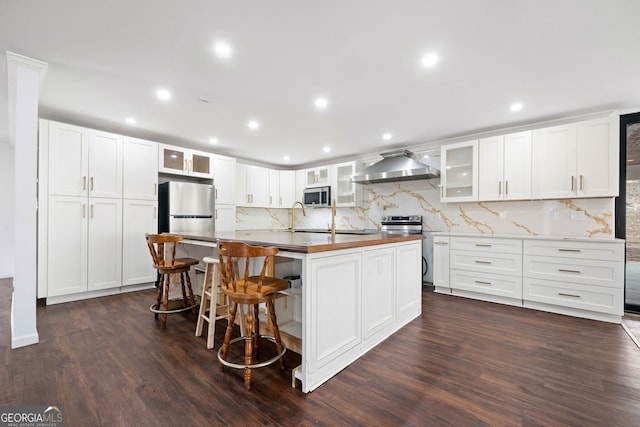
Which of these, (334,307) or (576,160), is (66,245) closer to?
(334,307)

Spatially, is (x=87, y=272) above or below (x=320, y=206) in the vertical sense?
below

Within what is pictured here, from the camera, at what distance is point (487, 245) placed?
3660mm

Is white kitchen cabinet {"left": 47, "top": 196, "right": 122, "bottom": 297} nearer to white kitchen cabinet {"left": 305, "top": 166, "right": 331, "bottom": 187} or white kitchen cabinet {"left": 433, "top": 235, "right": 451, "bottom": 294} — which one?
white kitchen cabinet {"left": 305, "top": 166, "right": 331, "bottom": 187}

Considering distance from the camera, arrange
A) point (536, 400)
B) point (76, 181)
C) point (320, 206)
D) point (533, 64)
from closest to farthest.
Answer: point (536, 400), point (533, 64), point (76, 181), point (320, 206)

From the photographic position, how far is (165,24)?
75.0 inches

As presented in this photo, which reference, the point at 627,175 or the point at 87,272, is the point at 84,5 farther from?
the point at 627,175

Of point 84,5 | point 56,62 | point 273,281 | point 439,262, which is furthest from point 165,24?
point 439,262

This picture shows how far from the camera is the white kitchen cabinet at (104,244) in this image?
12.1 ft

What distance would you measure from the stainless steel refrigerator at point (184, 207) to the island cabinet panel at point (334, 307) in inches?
131

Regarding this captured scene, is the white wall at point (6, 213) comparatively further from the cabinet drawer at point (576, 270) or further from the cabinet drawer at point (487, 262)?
the cabinet drawer at point (576, 270)

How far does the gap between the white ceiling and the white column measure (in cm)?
21

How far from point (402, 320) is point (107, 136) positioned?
14.8ft

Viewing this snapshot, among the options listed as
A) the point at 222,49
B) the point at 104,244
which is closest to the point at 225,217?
the point at 104,244

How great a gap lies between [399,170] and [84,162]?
4.47m
